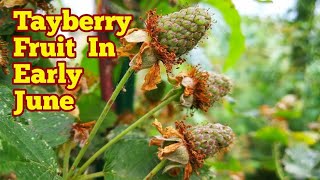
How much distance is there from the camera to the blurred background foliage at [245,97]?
3.00 feet

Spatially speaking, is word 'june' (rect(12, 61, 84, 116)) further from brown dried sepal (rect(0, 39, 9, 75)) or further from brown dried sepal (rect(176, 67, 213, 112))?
brown dried sepal (rect(176, 67, 213, 112))

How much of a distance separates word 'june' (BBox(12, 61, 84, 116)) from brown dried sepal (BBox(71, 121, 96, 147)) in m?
0.03

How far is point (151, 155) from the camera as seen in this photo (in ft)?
2.50

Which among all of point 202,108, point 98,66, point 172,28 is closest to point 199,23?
point 172,28

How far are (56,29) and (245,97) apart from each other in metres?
2.97

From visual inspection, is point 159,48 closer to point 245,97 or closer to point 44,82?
point 44,82

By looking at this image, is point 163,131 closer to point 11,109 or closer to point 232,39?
point 11,109

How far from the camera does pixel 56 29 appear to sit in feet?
2.83

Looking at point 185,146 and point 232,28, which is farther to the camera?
point 232,28

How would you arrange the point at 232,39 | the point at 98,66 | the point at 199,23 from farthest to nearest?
1. the point at 232,39
2. the point at 98,66
3. the point at 199,23

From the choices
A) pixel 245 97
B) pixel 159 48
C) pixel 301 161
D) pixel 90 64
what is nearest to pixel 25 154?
pixel 159 48

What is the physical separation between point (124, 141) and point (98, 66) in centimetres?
34

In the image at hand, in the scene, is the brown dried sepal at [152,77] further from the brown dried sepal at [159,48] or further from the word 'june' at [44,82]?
the word 'june' at [44,82]

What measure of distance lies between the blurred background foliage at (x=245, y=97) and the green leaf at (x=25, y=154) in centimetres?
7
